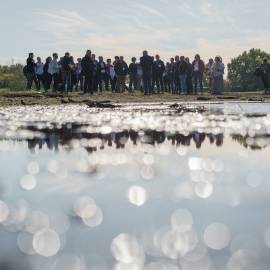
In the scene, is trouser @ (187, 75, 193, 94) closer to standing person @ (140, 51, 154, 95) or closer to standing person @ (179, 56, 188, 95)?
standing person @ (179, 56, 188, 95)

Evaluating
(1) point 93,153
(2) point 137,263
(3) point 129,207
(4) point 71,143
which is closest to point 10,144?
(4) point 71,143

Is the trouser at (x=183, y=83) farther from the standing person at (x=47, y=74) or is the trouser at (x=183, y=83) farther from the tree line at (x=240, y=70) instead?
the tree line at (x=240, y=70)

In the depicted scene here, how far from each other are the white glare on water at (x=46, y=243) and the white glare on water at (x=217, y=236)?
0.67 metres

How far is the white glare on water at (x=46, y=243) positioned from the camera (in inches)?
108

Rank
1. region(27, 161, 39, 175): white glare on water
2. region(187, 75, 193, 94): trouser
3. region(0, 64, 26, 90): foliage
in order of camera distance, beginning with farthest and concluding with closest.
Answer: region(0, 64, 26, 90): foliage
region(187, 75, 193, 94): trouser
region(27, 161, 39, 175): white glare on water

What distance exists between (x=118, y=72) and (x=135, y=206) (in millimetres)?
28847

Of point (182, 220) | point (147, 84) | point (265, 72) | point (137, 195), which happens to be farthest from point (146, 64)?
Result: point (182, 220)

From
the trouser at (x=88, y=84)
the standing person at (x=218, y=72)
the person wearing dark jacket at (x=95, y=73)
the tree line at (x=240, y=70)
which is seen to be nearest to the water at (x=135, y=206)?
the trouser at (x=88, y=84)

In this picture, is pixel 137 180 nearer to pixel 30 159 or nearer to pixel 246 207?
pixel 246 207

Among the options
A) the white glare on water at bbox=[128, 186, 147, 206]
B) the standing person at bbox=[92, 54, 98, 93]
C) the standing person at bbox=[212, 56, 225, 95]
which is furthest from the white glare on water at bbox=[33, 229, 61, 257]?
the standing person at bbox=[212, 56, 225, 95]

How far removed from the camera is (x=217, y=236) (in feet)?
9.87

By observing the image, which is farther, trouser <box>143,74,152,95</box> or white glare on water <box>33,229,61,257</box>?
trouser <box>143,74,152,95</box>

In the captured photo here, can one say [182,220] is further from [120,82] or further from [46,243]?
[120,82]

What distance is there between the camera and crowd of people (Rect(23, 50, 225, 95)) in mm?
29719
